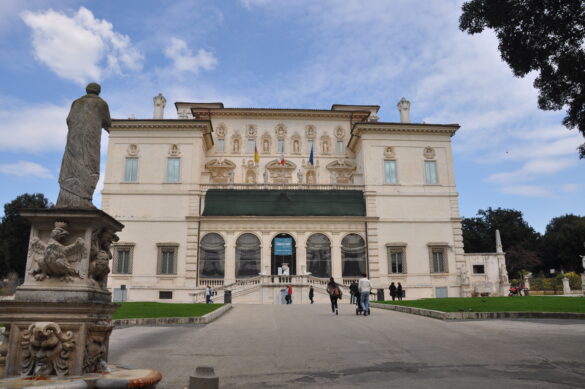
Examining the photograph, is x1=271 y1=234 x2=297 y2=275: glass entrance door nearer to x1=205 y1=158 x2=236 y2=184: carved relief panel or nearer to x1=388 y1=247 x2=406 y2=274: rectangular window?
x1=388 y1=247 x2=406 y2=274: rectangular window

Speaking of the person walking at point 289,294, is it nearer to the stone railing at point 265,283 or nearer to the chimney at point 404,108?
the stone railing at point 265,283

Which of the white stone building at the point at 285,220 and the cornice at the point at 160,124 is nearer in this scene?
the white stone building at the point at 285,220

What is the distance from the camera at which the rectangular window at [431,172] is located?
38156 mm

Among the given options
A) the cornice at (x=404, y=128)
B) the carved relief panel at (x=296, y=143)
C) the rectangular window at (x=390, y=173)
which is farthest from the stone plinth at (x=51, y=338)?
the carved relief panel at (x=296, y=143)

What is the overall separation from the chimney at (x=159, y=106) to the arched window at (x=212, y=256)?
12.2m

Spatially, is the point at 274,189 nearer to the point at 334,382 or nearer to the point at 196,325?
the point at 196,325

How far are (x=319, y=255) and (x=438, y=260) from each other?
9.58 metres

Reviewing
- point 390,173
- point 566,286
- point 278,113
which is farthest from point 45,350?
point 566,286

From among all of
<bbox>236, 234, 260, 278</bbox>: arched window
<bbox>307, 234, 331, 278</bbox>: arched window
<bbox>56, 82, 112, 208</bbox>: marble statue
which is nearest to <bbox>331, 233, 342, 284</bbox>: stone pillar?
<bbox>307, 234, 331, 278</bbox>: arched window

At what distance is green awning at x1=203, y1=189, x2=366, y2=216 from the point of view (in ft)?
119

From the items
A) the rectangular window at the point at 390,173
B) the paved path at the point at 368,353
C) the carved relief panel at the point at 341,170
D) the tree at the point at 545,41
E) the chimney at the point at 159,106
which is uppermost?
the chimney at the point at 159,106

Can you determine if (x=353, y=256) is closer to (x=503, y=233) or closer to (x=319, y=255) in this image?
(x=319, y=255)

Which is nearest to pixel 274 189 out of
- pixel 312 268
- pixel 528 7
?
pixel 312 268

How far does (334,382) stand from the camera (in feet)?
22.9
